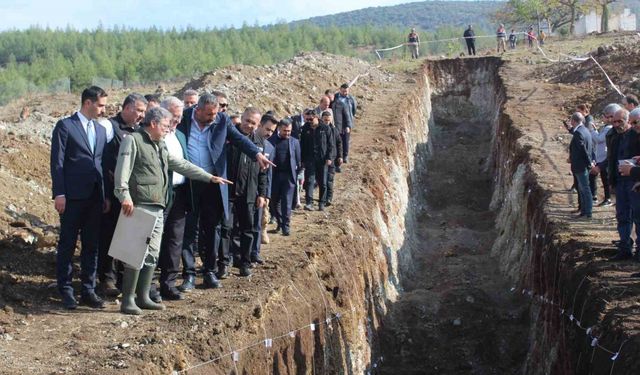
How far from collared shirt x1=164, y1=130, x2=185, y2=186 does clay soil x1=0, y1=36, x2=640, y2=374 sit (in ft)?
4.40

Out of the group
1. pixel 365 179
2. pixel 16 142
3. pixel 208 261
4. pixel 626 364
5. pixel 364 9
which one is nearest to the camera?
pixel 626 364

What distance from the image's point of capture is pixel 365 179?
63.7 ft

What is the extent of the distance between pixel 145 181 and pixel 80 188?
2.68 feet

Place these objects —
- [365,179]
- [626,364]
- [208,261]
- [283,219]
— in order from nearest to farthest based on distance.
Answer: [626,364] < [208,261] < [283,219] < [365,179]

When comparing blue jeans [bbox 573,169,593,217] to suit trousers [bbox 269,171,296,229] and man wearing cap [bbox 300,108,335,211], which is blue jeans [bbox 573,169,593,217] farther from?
suit trousers [bbox 269,171,296,229]

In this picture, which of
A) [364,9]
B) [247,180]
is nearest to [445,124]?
[247,180]

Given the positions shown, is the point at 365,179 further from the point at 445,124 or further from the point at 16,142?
the point at 445,124

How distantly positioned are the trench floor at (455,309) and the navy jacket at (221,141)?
587 centimetres

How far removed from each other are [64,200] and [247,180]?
2.66 m

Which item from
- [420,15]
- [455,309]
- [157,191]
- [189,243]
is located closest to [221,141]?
[189,243]

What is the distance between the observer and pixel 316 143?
16219mm

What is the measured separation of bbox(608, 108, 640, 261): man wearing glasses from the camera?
1135 cm

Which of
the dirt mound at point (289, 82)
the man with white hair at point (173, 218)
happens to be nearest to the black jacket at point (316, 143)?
the dirt mound at point (289, 82)

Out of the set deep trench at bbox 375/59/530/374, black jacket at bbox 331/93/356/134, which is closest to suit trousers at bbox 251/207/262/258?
deep trench at bbox 375/59/530/374
